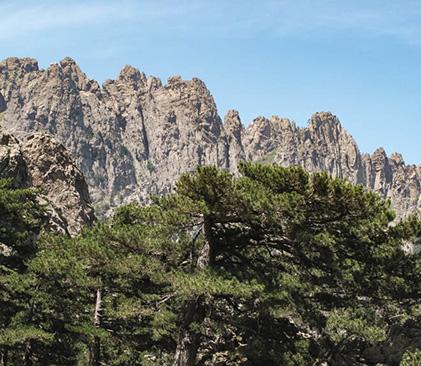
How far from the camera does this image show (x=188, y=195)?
16422mm

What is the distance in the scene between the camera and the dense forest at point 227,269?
49.2 ft

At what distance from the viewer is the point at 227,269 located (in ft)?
56.9

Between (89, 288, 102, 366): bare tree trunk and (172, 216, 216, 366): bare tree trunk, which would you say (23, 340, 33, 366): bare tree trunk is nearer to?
(89, 288, 102, 366): bare tree trunk

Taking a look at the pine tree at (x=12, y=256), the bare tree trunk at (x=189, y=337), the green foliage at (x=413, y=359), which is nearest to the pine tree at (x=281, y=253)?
the bare tree trunk at (x=189, y=337)

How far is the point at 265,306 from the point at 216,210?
13.0 ft

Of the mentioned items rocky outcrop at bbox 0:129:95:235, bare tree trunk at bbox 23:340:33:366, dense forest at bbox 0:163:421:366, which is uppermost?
rocky outcrop at bbox 0:129:95:235

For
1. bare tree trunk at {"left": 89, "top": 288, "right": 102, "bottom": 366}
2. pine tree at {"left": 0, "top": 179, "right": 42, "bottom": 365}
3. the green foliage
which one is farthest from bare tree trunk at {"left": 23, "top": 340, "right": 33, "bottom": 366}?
the green foliage

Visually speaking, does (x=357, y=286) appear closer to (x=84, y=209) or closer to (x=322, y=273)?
(x=322, y=273)

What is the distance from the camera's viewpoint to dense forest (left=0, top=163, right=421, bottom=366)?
15.0m

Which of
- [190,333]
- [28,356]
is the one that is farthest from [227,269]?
[28,356]

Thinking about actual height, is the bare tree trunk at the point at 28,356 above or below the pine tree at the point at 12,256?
below

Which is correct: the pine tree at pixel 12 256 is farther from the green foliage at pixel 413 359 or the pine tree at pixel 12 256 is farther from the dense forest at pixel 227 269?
the green foliage at pixel 413 359

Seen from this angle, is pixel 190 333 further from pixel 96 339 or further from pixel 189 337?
pixel 96 339

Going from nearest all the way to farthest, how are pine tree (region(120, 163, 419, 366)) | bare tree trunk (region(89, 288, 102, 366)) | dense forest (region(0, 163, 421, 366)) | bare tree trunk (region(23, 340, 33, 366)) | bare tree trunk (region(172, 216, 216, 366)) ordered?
1. pine tree (region(120, 163, 419, 366))
2. dense forest (region(0, 163, 421, 366))
3. bare tree trunk (region(172, 216, 216, 366))
4. bare tree trunk (region(23, 340, 33, 366))
5. bare tree trunk (region(89, 288, 102, 366))
